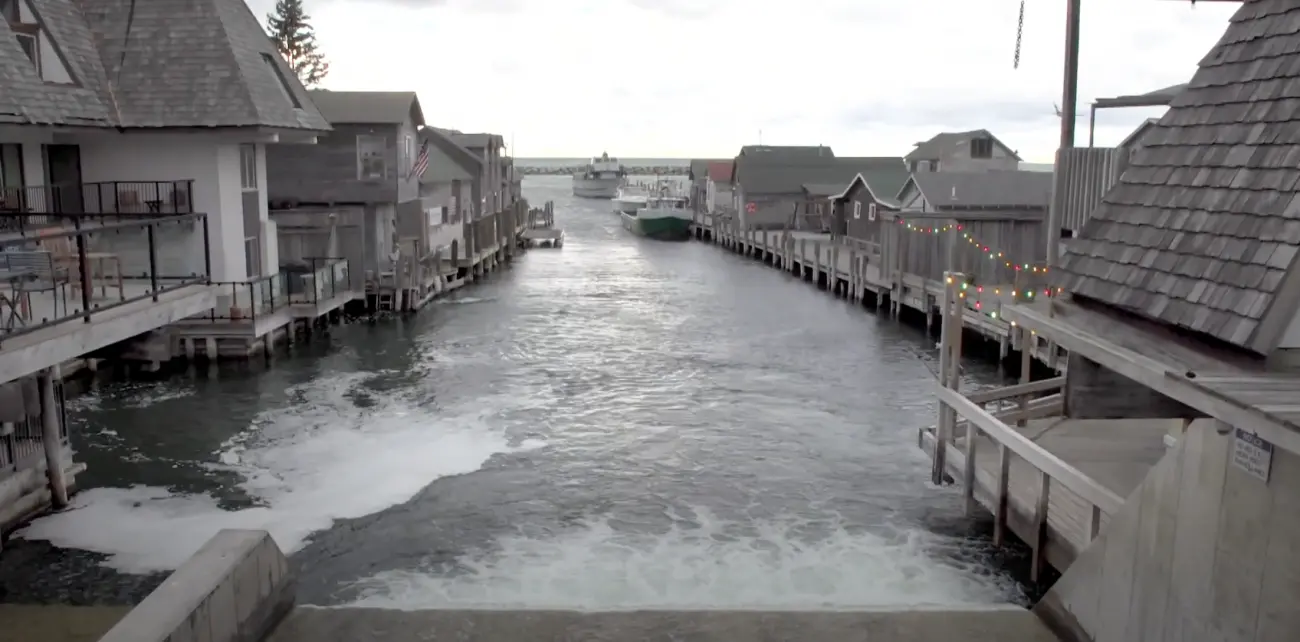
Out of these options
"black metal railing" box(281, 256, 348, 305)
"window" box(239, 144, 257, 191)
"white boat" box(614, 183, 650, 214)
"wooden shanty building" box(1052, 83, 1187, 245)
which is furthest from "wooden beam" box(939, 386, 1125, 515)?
"white boat" box(614, 183, 650, 214)

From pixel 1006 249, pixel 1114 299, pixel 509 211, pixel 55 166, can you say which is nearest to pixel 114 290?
pixel 55 166

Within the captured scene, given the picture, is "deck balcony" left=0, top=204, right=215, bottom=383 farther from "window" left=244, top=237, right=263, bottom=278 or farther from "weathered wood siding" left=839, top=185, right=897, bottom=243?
"weathered wood siding" left=839, top=185, right=897, bottom=243

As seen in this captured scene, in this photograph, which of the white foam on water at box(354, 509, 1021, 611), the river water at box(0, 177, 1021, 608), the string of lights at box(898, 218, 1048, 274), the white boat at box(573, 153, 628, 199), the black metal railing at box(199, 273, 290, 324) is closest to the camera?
the white foam on water at box(354, 509, 1021, 611)

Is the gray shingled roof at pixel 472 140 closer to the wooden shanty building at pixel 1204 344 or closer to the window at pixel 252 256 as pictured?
the window at pixel 252 256

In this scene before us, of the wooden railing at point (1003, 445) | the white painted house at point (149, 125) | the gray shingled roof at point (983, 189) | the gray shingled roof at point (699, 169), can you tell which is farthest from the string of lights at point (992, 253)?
the gray shingled roof at point (699, 169)

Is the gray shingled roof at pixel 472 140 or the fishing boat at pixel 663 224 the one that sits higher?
the gray shingled roof at pixel 472 140

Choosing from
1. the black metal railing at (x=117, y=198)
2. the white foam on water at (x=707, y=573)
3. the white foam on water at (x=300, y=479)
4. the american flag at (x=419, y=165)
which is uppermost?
the american flag at (x=419, y=165)
